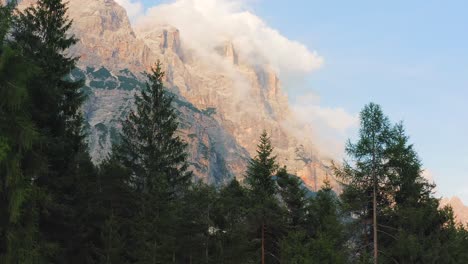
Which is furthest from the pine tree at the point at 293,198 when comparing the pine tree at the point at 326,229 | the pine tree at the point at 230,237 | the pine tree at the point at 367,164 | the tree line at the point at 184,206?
the pine tree at the point at 367,164

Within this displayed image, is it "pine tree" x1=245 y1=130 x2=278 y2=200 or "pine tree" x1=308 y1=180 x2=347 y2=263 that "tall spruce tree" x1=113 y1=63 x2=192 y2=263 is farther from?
"pine tree" x1=308 y1=180 x2=347 y2=263

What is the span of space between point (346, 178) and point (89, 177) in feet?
58.0

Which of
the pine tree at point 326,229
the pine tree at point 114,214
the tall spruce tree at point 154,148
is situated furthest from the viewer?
the tall spruce tree at point 154,148

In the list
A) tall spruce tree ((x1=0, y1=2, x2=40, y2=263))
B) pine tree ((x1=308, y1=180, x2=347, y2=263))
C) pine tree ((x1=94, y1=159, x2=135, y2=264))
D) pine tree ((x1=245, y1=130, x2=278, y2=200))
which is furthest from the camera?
pine tree ((x1=245, y1=130, x2=278, y2=200))

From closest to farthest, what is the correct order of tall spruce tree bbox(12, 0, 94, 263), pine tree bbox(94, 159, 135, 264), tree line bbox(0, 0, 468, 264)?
1. tall spruce tree bbox(12, 0, 94, 263)
2. tree line bbox(0, 0, 468, 264)
3. pine tree bbox(94, 159, 135, 264)

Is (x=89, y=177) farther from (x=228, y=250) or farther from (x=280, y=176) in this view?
(x=280, y=176)

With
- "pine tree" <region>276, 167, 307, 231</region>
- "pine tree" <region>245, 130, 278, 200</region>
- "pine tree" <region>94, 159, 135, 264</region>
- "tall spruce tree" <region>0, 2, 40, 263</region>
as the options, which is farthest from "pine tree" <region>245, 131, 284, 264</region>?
"tall spruce tree" <region>0, 2, 40, 263</region>

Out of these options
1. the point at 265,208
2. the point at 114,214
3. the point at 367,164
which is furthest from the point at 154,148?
the point at 367,164

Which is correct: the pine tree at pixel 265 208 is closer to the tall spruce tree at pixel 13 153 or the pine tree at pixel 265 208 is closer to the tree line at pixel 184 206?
the tree line at pixel 184 206

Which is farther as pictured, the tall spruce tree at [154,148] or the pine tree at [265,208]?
the tall spruce tree at [154,148]

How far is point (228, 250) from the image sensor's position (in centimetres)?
3253

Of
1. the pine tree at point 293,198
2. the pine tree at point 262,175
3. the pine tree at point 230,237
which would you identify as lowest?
the pine tree at point 230,237

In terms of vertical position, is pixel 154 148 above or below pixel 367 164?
above

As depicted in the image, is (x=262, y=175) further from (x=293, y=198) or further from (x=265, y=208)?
(x=265, y=208)
